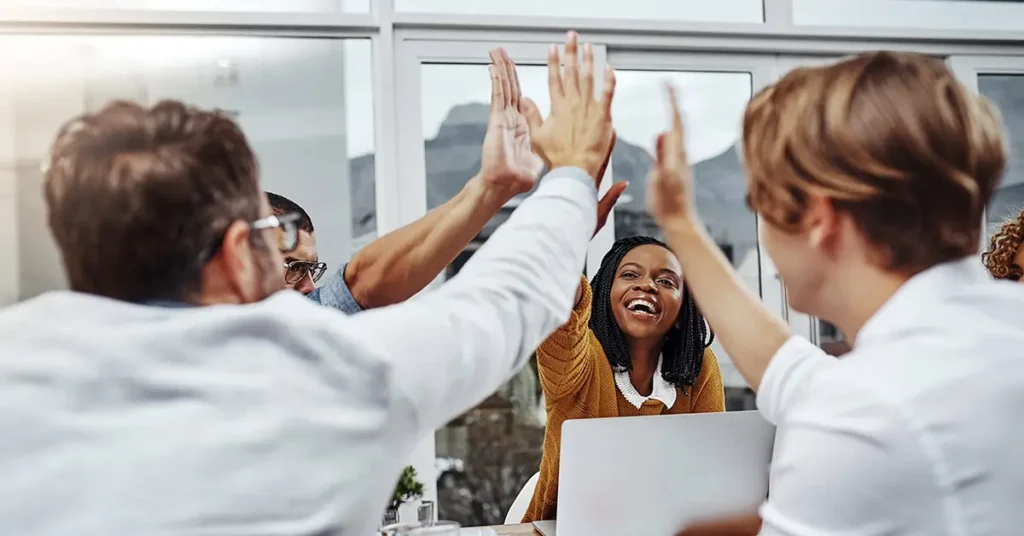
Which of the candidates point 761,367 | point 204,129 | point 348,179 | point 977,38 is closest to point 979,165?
point 761,367

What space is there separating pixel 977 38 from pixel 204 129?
3.01 meters

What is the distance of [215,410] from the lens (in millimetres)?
827

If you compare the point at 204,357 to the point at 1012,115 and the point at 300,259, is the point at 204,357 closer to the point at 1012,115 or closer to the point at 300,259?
the point at 300,259

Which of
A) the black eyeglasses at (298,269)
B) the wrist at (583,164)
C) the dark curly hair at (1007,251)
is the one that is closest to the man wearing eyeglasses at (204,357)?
the wrist at (583,164)

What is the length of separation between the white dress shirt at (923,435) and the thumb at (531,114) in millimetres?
548

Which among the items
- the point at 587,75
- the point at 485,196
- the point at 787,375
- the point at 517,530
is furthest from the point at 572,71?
the point at 517,530

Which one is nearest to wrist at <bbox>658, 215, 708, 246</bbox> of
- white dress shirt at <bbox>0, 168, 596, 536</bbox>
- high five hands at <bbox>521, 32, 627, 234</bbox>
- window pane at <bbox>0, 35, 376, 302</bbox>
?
high five hands at <bbox>521, 32, 627, 234</bbox>

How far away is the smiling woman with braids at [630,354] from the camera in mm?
2010

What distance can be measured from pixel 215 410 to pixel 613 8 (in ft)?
8.07

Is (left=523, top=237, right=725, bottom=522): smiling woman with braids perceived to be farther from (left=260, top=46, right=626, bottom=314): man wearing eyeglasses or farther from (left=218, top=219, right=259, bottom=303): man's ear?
(left=218, top=219, right=259, bottom=303): man's ear

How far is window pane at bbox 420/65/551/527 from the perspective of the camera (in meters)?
2.88

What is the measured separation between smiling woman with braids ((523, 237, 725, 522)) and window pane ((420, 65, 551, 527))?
0.66m

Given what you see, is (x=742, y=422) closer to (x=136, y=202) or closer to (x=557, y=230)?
(x=557, y=230)

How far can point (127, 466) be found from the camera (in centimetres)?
81
